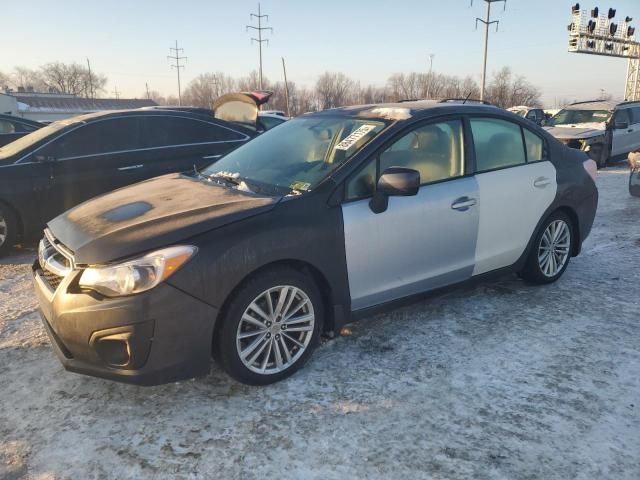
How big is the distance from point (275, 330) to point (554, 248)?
9.47 ft

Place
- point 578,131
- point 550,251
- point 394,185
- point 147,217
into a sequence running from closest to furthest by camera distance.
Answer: point 147,217
point 394,185
point 550,251
point 578,131

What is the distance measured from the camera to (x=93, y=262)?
2643 mm

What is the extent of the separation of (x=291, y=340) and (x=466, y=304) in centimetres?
180

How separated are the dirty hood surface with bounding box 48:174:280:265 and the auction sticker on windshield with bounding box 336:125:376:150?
0.73m

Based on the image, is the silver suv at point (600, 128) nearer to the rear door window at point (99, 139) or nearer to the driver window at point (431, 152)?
the driver window at point (431, 152)

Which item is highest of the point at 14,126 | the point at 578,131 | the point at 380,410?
the point at 14,126

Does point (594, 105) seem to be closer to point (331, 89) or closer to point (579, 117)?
point (579, 117)

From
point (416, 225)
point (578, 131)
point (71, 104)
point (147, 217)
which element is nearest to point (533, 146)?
point (416, 225)

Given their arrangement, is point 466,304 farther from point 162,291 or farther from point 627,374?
point 162,291

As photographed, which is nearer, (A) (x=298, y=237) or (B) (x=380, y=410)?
(B) (x=380, y=410)

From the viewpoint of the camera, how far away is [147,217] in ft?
9.56

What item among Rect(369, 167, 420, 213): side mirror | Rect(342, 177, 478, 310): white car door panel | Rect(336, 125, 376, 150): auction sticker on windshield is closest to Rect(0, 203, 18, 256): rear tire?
Rect(336, 125, 376, 150): auction sticker on windshield

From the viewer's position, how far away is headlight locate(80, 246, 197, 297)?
2.55 metres

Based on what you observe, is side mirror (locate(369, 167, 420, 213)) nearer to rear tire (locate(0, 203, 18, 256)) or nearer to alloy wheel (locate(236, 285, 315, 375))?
alloy wheel (locate(236, 285, 315, 375))
